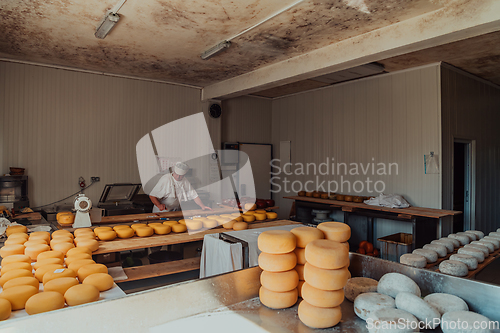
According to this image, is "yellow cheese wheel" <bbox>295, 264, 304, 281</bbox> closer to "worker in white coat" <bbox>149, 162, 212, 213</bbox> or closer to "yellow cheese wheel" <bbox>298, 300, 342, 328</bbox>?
"yellow cheese wheel" <bbox>298, 300, 342, 328</bbox>

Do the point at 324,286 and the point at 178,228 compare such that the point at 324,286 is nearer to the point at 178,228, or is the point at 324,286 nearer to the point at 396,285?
the point at 396,285

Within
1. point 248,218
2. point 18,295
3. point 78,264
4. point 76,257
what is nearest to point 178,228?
point 248,218

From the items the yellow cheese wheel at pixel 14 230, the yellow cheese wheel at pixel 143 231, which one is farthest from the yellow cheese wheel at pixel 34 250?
the yellow cheese wheel at pixel 143 231

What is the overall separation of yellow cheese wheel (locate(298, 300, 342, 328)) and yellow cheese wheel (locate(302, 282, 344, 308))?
18mm

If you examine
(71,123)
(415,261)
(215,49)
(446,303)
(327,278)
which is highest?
(215,49)

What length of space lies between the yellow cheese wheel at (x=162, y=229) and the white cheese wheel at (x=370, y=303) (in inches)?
94.6

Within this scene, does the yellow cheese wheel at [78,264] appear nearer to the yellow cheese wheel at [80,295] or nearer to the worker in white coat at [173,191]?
the yellow cheese wheel at [80,295]

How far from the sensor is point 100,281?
1776mm

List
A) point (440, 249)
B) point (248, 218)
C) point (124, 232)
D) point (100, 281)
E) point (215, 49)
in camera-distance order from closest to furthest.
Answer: point (100, 281), point (440, 249), point (124, 232), point (248, 218), point (215, 49)

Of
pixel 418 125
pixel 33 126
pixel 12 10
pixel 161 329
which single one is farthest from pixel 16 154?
pixel 418 125

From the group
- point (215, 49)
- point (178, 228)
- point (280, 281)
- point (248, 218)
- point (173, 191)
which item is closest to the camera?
point (280, 281)

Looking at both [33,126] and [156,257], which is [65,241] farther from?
[33,126]

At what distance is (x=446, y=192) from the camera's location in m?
5.26

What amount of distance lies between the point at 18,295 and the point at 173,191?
11.1ft
